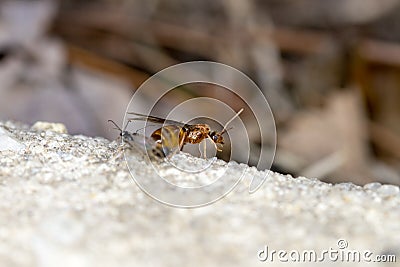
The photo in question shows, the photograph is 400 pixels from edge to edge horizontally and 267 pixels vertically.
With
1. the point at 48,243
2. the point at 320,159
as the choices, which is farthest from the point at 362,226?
the point at 320,159

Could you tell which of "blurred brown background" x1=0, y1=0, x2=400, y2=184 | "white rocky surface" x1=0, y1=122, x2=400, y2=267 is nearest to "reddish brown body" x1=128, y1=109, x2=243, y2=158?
"white rocky surface" x1=0, y1=122, x2=400, y2=267

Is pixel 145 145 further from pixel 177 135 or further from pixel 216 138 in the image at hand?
pixel 216 138

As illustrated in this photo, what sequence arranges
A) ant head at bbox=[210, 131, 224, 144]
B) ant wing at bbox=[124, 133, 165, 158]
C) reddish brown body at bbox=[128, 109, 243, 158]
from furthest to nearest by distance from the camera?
ant head at bbox=[210, 131, 224, 144]
reddish brown body at bbox=[128, 109, 243, 158]
ant wing at bbox=[124, 133, 165, 158]

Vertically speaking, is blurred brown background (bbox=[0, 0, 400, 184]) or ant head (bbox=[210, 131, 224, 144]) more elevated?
blurred brown background (bbox=[0, 0, 400, 184])

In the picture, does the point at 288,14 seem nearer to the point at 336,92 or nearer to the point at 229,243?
the point at 336,92

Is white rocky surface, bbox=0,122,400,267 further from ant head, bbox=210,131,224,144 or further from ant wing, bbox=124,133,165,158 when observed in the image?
ant head, bbox=210,131,224,144

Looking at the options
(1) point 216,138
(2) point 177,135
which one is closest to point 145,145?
(2) point 177,135
